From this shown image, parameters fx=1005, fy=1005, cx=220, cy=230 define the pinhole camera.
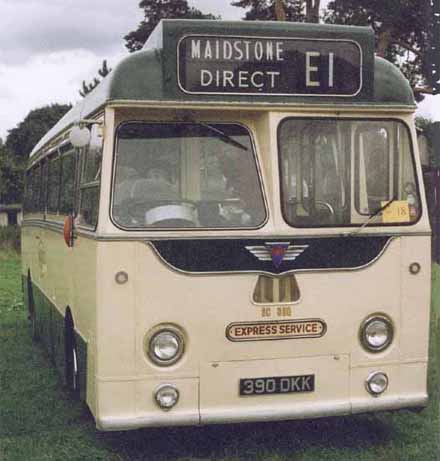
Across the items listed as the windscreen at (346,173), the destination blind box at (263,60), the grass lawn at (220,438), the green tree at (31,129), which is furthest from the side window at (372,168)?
the green tree at (31,129)

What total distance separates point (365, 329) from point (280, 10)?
10.8m

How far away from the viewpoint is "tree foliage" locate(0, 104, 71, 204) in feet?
168

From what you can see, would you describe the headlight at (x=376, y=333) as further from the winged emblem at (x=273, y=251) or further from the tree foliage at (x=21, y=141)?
the tree foliage at (x=21, y=141)

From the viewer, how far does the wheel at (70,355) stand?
798 cm

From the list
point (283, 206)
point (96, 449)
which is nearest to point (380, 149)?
point (283, 206)

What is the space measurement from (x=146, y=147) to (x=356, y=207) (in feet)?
4.79

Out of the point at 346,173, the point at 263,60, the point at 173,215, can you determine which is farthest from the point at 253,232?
the point at 263,60

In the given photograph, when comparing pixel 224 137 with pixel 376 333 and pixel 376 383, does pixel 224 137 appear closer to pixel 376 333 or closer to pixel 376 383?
pixel 376 333

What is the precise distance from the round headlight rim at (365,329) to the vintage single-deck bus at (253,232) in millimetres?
10

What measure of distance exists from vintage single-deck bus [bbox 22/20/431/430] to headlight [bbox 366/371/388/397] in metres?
0.02

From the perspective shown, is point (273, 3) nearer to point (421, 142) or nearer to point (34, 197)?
point (34, 197)

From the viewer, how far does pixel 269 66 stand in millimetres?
6578

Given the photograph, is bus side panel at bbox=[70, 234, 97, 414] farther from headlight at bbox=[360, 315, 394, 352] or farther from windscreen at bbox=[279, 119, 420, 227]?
headlight at bbox=[360, 315, 394, 352]

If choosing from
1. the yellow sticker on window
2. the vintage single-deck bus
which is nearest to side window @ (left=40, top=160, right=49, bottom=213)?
the vintage single-deck bus
